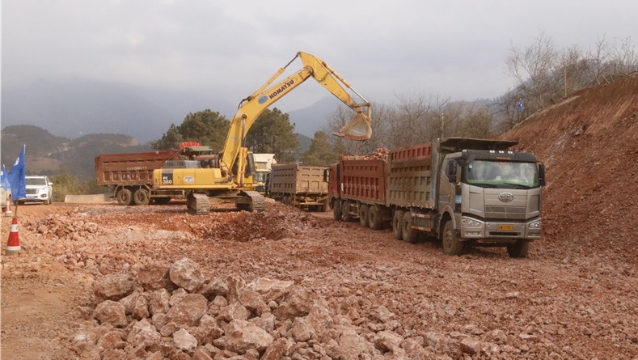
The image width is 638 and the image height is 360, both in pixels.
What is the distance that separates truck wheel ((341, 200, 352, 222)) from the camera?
22.0 meters

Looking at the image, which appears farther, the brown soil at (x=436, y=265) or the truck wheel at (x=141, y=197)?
the truck wheel at (x=141, y=197)

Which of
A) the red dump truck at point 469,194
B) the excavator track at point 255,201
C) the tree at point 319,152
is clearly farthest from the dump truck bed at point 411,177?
the tree at point 319,152

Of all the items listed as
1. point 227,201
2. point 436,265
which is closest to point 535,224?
point 436,265

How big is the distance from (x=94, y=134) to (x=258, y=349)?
122m

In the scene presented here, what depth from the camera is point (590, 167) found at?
64.9 feet

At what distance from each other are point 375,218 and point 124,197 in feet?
57.9

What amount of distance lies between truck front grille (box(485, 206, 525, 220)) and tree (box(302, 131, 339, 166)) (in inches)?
1692

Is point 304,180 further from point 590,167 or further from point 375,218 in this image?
point 590,167

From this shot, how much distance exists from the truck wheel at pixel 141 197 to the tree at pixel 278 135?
114 feet

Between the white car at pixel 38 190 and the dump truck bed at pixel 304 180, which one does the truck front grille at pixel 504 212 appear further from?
the white car at pixel 38 190

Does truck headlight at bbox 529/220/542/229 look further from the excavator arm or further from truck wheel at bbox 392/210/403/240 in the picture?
the excavator arm

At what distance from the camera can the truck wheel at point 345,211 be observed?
22.0m

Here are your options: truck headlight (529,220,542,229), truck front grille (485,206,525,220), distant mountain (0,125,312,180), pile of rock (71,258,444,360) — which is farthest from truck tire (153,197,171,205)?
distant mountain (0,125,312,180)

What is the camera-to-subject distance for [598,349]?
664 cm
